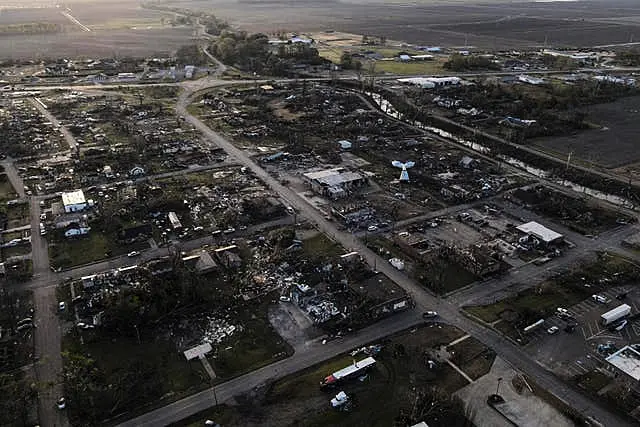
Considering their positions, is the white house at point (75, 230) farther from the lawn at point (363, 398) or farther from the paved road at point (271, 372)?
the lawn at point (363, 398)

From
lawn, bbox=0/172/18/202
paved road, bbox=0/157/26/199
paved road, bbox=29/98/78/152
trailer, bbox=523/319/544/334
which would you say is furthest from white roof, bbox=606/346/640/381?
paved road, bbox=29/98/78/152

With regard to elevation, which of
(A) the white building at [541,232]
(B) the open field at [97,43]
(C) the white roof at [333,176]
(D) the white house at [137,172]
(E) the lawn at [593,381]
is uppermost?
(B) the open field at [97,43]

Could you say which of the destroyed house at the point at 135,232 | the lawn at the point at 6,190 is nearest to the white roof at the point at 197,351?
the destroyed house at the point at 135,232

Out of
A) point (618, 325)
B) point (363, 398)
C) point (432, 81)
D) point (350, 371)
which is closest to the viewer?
point (363, 398)

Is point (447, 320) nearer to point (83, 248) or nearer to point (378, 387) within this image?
point (378, 387)

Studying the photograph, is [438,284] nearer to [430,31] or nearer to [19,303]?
[19,303]

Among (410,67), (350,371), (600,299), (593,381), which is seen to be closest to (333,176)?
(600,299)
